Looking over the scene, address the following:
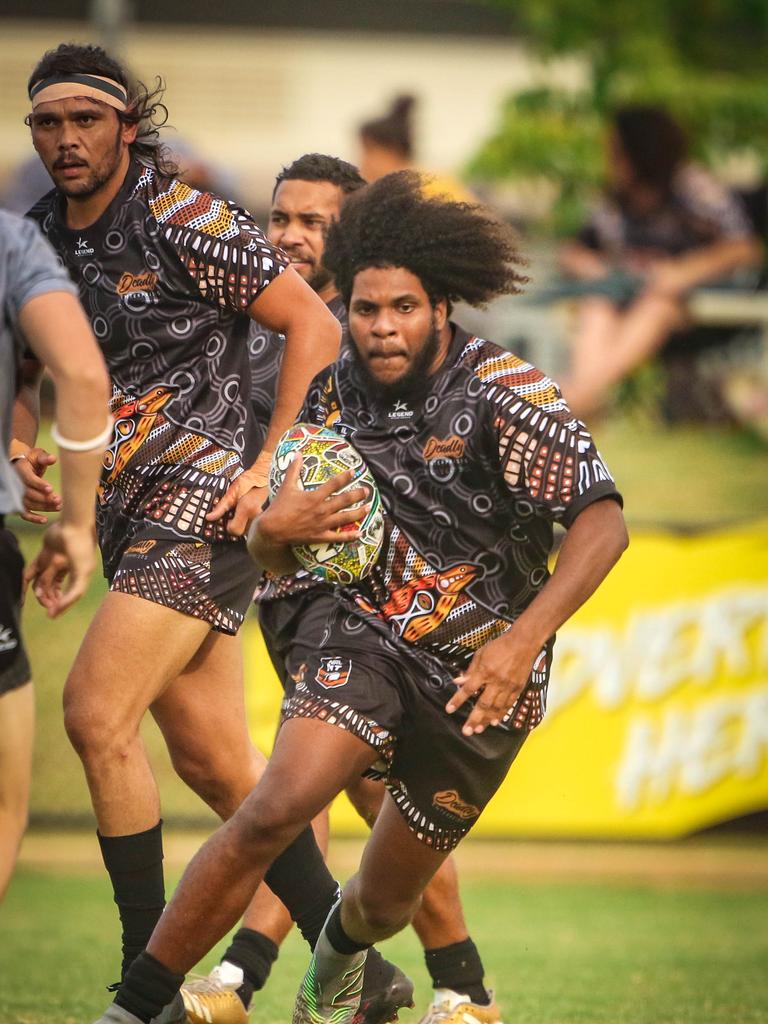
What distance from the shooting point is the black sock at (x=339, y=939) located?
5.21m

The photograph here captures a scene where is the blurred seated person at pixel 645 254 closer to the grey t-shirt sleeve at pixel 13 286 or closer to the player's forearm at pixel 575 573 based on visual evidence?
the player's forearm at pixel 575 573

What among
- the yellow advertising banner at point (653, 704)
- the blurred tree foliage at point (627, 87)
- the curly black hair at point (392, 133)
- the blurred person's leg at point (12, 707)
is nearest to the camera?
the blurred person's leg at point (12, 707)

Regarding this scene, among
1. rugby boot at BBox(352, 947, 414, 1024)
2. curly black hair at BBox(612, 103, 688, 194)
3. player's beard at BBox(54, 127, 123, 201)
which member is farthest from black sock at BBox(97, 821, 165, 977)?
curly black hair at BBox(612, 103, 688, 194)

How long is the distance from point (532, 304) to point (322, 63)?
12.4 metres

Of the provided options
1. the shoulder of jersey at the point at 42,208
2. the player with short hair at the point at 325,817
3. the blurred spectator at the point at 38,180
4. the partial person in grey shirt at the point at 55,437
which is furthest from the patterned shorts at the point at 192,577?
the blurred spectator at the point at 38,180

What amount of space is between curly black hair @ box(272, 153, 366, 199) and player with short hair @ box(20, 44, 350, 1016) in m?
0.79

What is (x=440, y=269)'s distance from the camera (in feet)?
16.6

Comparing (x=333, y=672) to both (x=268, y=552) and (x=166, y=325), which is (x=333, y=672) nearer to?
(x=268, y=552)

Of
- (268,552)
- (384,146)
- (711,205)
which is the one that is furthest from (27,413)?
(711,205)

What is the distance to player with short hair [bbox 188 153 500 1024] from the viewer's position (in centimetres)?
540

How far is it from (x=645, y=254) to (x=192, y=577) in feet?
21.9

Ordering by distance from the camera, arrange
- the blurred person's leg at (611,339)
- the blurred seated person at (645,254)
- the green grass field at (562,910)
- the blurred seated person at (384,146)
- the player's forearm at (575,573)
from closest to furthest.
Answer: the player's forearm at (575,573) → the green grass field at (562,910) → the blurred seated person at (384,146) → the blurred seated person at (645,254) → the blurred person's leg at (611,339)

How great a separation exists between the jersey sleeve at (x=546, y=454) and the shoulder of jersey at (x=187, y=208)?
958 mm

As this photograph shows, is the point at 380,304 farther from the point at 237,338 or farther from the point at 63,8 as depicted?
the point at 63,8
